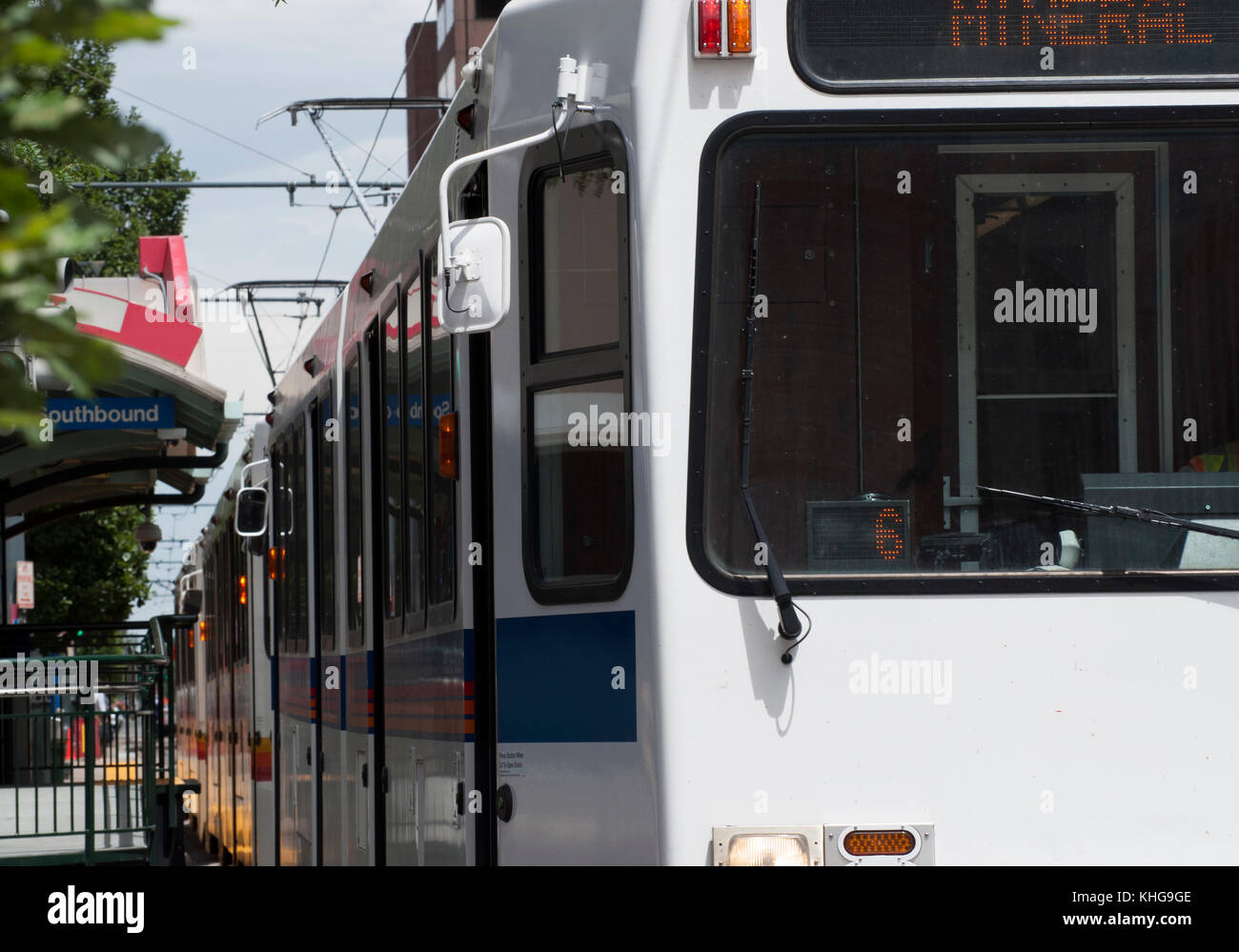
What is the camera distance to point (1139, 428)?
3748mm

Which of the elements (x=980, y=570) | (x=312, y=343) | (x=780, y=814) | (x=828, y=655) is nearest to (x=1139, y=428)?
(x=980, y=570)

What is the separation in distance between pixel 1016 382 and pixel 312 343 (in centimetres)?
551

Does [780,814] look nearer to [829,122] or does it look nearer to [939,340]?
[939,340]

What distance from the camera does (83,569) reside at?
29.3 meters

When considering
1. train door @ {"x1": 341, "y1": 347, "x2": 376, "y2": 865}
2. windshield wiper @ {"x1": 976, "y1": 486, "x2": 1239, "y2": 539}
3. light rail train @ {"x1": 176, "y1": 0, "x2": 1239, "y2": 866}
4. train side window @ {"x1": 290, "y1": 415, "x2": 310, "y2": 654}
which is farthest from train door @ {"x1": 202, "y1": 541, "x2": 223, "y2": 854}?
windshield wiper @ {"x1": 976, "y1": 486, "x2": 1239, "y2": 539}

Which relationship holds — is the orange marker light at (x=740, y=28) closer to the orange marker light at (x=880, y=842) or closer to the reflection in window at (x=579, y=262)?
the reflection in window at (x=579, y=262)

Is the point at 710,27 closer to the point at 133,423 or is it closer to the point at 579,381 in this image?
the point at 579,381

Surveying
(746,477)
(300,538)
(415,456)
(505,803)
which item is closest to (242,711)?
(300,538)

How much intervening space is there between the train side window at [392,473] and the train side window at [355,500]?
1.59ft

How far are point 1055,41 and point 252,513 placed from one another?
7.61 m

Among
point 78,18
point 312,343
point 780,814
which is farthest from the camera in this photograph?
point 312,343

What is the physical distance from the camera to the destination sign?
12.6 ft

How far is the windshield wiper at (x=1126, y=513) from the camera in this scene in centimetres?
369

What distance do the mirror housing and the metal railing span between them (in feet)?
3.11
